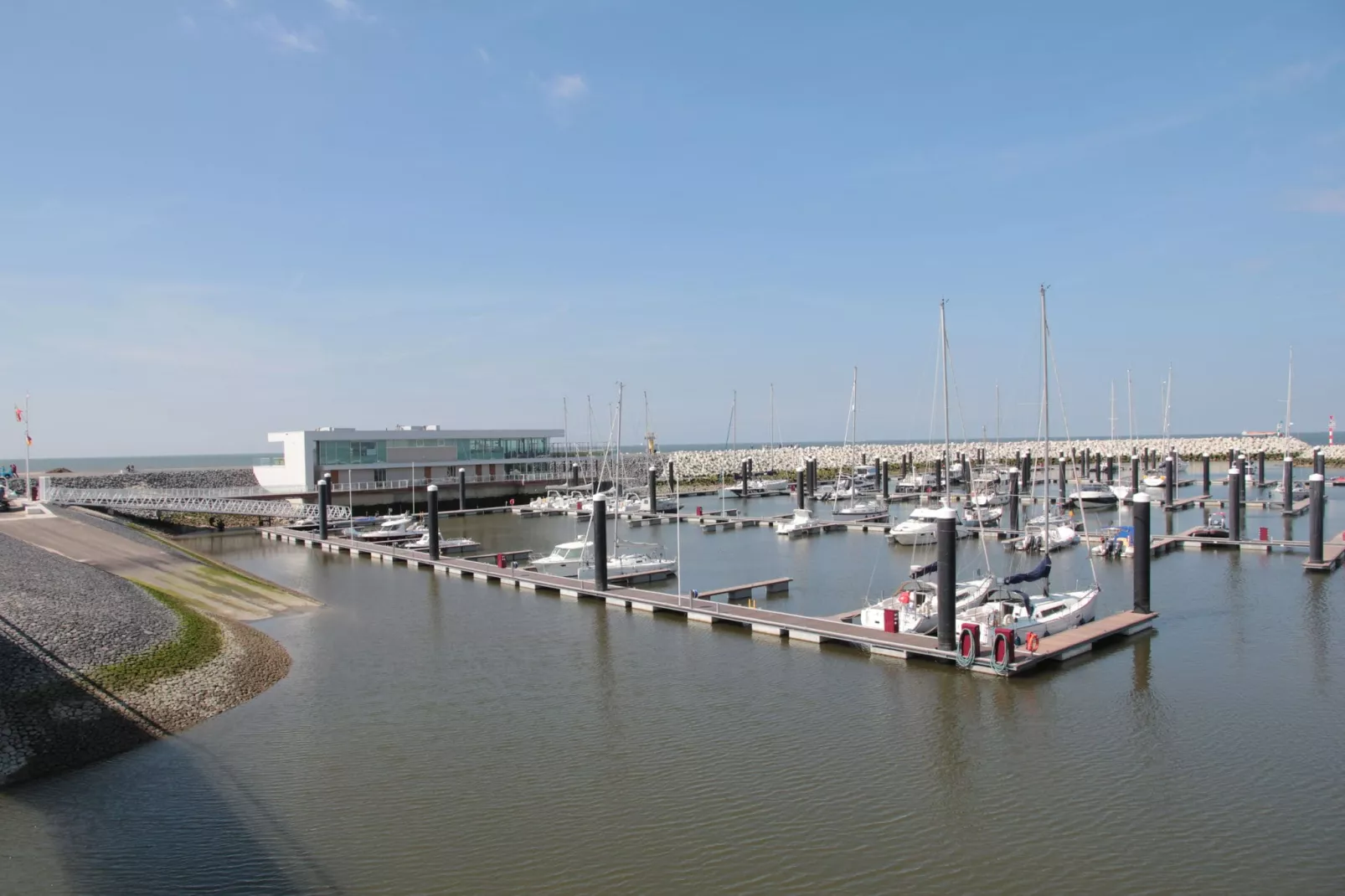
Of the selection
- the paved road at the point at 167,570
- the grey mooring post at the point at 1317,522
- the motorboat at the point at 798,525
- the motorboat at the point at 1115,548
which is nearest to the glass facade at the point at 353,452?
the paved road at the point at 167,570

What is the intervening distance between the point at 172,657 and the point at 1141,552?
2428cm

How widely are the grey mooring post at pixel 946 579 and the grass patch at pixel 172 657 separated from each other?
54.1ft

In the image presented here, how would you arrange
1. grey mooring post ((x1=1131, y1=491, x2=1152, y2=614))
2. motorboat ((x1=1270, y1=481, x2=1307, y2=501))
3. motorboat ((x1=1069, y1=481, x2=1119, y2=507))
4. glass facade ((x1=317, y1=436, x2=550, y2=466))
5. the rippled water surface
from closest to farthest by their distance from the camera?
1. the rippled water surface
2. grey mooring post ((x1=1131, y1=491, x2=1152, y2=614))
3. motorboat ((x1=1069, y1=481, x2=1119, y2=507))
4. motorboat ((x1=1270, y1=481, x2=1307, y2=501))
5. glass facade ((x1=317, y1=436, x2=550, y2=466))

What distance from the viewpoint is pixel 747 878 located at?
1141 cm

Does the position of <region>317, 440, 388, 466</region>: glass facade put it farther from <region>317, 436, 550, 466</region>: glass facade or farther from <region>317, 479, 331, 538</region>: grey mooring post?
<region>317, 479, 331, 538</region>: grey mooring post

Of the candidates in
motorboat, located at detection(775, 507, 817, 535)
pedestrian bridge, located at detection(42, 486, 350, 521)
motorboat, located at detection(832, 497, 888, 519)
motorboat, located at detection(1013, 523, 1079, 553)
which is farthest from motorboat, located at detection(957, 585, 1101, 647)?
pedestrian bridge, located at detection(42, 486, 350, 521)

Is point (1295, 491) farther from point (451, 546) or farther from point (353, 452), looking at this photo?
point (353, 452)

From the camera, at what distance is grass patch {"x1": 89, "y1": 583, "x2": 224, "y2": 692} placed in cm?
1762

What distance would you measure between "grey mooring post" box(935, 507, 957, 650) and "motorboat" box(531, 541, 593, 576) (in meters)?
18.3

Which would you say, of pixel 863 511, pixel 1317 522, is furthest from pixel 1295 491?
pixel 1317 522

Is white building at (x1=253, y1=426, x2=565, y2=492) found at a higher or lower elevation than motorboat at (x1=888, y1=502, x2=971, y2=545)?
higher

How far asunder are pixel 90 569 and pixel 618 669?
620 inches

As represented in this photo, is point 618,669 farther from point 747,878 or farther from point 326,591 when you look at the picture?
point 326,591

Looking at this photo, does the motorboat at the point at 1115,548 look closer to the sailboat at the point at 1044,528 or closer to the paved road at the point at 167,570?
the sailboat at the point at 1044,528
